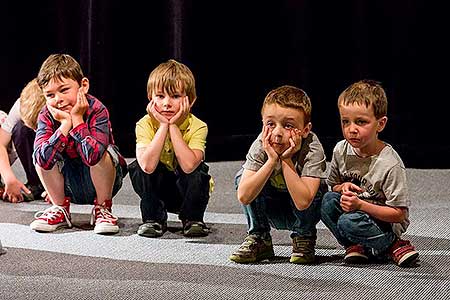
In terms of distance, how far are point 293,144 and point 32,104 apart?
3.81ft

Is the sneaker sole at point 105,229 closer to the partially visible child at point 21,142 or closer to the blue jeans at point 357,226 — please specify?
the partially visible child at point 21,142

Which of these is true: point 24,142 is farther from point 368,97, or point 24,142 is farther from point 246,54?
point 368,97

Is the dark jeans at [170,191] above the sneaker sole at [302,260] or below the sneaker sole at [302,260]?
above

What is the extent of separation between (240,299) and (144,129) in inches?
31.2

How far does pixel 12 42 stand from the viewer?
4344 mm

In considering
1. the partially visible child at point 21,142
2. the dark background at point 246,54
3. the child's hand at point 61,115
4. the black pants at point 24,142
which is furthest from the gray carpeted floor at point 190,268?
the dark background at point 246,54

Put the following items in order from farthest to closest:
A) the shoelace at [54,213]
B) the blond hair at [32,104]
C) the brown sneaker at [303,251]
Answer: the blond hair at [32,104] < the shoelace at [54,213] < the brown sneaker at [303,251]

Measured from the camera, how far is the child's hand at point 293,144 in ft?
8.70

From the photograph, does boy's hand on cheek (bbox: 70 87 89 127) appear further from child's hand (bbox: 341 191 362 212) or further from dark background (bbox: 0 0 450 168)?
dark background (bbox: 0 0 450 168)

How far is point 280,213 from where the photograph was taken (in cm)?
278

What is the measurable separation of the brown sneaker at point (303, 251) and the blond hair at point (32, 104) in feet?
3.77

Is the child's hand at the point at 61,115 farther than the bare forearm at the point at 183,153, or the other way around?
the child's hand at the point at 61,115

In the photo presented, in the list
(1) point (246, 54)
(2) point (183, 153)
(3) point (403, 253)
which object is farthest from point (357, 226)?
(1) point (246, 54)

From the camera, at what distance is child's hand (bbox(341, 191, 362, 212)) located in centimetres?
268
